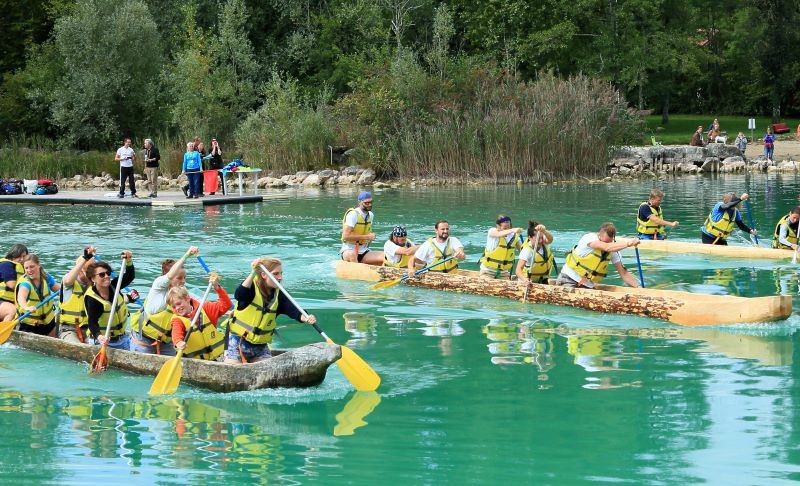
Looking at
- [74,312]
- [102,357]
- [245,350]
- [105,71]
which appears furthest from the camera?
[105,71]

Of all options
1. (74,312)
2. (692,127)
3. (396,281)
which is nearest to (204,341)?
(74,312)

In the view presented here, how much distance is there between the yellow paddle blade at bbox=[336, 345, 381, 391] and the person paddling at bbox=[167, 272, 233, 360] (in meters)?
1.35

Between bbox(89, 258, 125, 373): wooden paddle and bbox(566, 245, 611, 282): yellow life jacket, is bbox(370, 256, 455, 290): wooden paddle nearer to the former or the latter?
bbox(566, 245, 611, 282): yellow life jacket

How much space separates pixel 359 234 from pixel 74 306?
6.56 meters

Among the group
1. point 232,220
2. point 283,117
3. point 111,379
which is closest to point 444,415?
point 111,379

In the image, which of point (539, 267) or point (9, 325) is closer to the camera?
point (9, 325)

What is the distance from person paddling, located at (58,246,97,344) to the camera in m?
12.6

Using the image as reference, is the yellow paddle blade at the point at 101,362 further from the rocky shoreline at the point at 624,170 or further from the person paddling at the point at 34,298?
the rocky shoreline at the point at 624,170

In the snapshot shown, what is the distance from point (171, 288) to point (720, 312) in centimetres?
624

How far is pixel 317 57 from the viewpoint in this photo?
173 feet

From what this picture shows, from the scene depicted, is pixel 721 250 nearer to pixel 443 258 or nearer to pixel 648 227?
pixel 648 227

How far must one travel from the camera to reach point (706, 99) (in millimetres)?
70062

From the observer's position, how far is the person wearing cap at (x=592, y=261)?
49.5 ft

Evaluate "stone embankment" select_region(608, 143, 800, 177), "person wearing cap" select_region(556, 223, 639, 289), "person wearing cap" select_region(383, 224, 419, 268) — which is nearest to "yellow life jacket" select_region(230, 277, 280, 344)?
"person wearing cap" select_region(556, 223, 639, 289)
